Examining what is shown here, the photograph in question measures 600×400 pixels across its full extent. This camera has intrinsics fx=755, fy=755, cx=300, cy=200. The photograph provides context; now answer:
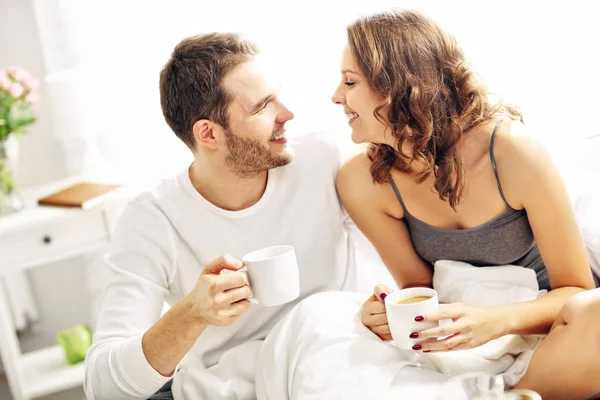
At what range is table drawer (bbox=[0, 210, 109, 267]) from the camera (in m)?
2.58

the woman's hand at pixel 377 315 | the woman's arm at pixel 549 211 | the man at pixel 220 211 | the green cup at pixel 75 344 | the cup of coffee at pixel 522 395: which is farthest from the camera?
the green cup at pixel 75 344

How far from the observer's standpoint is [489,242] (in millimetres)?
1760

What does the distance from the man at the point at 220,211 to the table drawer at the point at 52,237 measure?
0.83 m

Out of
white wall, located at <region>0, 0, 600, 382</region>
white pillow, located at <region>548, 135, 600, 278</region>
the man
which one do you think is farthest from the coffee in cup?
white wall, located at <region>0, 0, 600, 382</region>

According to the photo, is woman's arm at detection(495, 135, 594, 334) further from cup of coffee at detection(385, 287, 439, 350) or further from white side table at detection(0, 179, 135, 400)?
white side table at detection(0, 179, 135, 400)

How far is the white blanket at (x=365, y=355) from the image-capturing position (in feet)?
4.63

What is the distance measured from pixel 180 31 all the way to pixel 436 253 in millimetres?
1475

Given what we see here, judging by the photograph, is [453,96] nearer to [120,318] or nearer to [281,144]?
[281,144]

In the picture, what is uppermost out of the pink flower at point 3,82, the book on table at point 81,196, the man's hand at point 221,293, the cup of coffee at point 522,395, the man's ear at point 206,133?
the pink flower at point 3,82

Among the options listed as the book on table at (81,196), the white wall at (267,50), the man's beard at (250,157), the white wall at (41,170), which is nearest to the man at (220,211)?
the man's beard at (250,157)

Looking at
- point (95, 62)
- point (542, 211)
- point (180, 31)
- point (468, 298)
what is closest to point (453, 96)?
point (542, 211)

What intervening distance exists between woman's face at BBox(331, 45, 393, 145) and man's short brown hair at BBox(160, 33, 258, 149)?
261 mm

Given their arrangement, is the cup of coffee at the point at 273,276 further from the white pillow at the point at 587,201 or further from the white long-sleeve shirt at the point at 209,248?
the white pillow at the point at 587,201

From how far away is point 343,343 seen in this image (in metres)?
1.50
